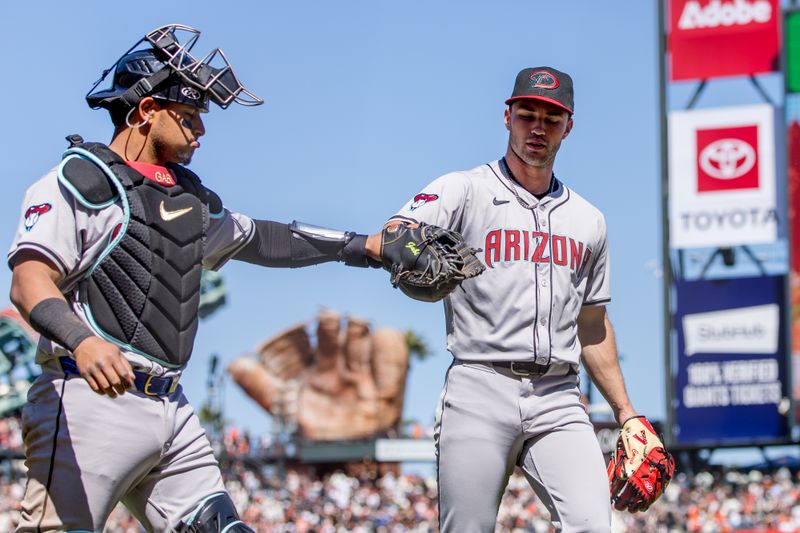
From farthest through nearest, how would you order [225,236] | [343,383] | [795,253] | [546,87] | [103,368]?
[343,383], [795,253], [546,87], [225,236], [103,368]

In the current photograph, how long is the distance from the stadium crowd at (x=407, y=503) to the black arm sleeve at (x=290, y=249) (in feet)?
52.6

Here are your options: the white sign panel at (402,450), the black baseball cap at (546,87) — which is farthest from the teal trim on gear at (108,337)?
the white sign panel at (402,450)

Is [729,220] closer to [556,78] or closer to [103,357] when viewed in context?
[556,78]

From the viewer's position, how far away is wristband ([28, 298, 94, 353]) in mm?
4055

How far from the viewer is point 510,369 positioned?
5.02 meters

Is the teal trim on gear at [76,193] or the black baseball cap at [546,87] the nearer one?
the teal trim on gear at [76,193]

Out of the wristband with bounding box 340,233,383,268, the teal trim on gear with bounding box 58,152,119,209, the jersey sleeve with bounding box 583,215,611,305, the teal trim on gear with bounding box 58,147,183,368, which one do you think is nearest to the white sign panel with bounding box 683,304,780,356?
the jersey sleeve with bounding box 583,215,611,305

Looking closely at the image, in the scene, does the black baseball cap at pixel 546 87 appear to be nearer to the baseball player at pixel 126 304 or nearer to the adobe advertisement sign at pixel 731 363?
the baseball player at pixel 126 304

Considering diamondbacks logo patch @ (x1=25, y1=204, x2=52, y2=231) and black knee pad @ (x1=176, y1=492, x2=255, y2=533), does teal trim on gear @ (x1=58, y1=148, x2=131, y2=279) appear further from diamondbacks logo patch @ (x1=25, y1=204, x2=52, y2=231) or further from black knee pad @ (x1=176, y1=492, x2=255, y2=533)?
black knee pad @ (x1=176, y1=492, x2=255, y2=533)

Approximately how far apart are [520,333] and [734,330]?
22.3 m

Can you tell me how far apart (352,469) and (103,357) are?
38.1 metres

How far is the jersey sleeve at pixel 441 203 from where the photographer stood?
5.04 metres

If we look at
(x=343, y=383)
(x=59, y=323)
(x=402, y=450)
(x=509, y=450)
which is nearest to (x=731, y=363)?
(x=402, y=450)

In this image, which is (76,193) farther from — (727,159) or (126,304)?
(727,159)
